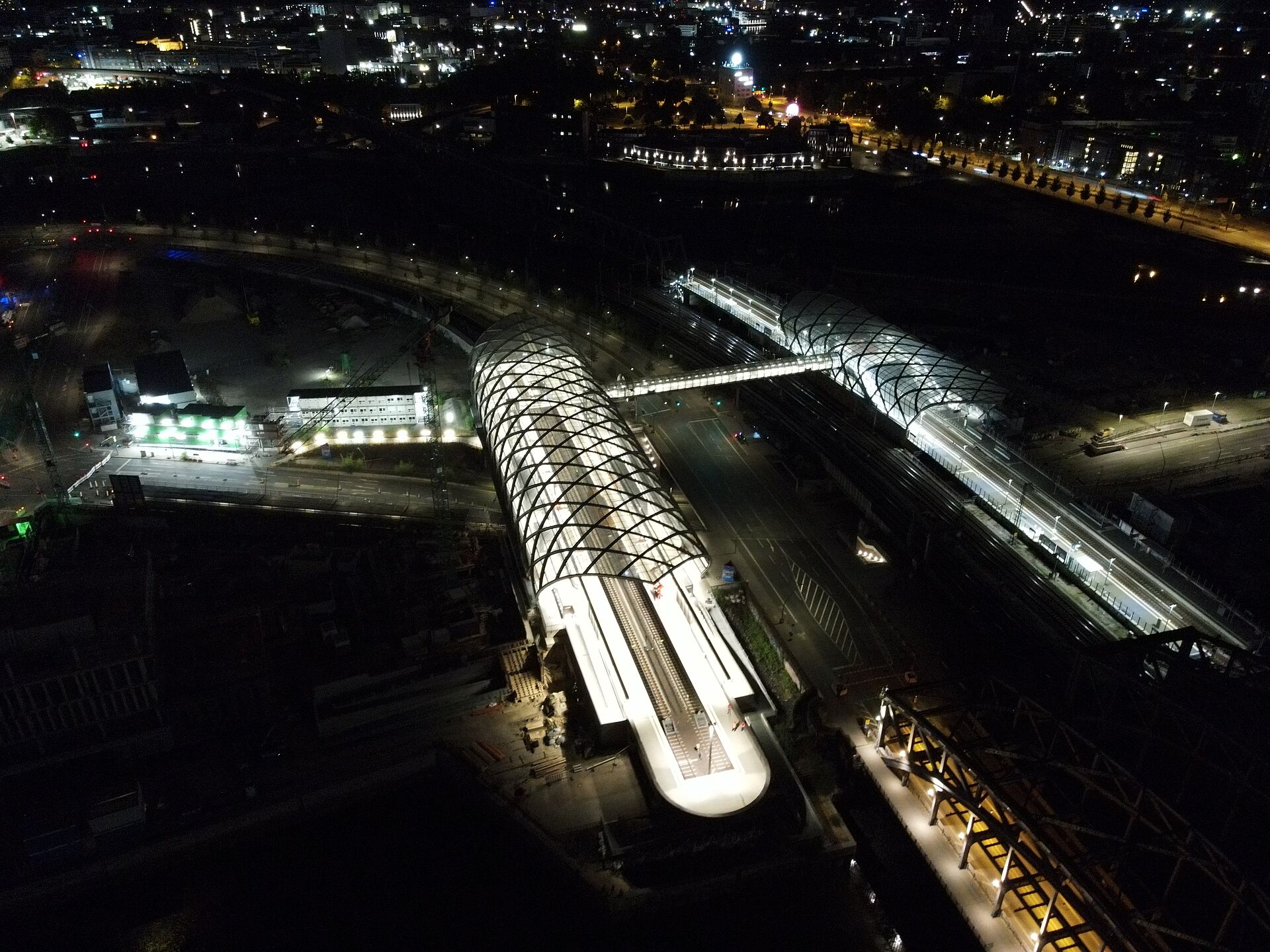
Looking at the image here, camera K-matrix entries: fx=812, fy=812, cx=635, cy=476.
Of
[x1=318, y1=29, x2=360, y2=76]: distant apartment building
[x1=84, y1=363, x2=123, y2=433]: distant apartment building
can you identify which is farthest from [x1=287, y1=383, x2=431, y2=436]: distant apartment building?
[x1=318, y1=29, x2=360, y2=76]: distant apartment building

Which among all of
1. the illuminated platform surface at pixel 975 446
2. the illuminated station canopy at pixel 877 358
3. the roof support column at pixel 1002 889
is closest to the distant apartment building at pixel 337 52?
the illuminated platform surface at pixel 975 446

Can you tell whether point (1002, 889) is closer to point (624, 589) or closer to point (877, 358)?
point (624, 589)

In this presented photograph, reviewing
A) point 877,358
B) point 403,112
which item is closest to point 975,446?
point 877,358

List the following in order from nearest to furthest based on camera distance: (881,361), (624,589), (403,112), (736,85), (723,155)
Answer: (624,589) → (881,361) → (723,155) → (403,112) → (736,85)

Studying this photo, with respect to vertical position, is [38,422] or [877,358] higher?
[877,358]

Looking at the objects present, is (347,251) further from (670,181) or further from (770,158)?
(770,158)

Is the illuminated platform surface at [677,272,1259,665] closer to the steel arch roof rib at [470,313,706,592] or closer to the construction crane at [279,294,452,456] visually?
the steel arch roof rib at [470,313,706,592]

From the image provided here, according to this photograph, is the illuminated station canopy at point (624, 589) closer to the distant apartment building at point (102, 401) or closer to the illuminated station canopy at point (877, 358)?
the illuminated station canopy at point (877, 358)
